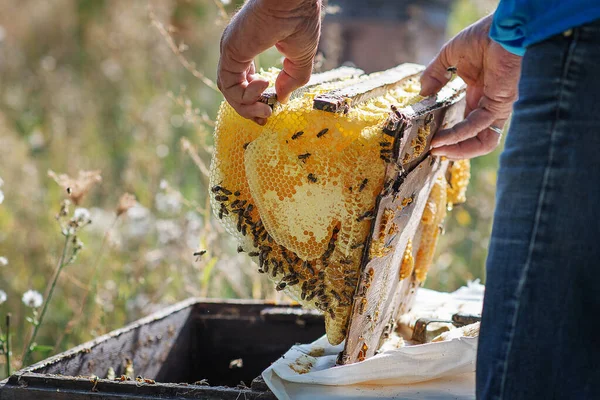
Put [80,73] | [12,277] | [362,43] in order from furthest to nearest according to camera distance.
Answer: [80,73]
[362,43]
[12,277]

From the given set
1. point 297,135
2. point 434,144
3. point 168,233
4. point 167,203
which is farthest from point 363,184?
point 167,203

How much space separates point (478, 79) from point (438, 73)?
203 millimetres

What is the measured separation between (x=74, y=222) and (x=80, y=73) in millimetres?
5284

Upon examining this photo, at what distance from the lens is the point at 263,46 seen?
1.72 meters

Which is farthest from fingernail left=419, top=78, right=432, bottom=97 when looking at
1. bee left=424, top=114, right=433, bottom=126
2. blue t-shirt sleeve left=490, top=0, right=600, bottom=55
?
blue t-shirt sleeve left=490, top=0, right=600, bottom=55

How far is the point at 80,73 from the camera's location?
7.50 meters

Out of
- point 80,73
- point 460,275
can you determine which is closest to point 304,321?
point 460,275

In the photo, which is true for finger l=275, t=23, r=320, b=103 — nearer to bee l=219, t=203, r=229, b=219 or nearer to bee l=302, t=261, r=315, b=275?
bee l=219, t=203, r=229, b=219

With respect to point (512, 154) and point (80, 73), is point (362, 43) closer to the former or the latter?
point (80, 73)

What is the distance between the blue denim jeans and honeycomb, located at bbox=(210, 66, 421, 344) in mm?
498

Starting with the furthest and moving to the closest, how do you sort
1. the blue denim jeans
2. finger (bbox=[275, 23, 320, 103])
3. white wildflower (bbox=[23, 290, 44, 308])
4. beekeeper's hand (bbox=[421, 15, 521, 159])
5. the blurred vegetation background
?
the blurred vegetation background, white wildflower (bbox=[23, 290, 44, 308]), beekeeper's hand (bbox=[421, 15, 521, 159]), finger (bbox=[275, 23, 320, 103]), the blue denim jeans

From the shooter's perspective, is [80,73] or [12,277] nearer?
[12,277]

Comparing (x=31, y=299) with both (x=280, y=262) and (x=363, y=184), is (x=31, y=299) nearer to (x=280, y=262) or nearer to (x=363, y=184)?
(x=280, y=262)

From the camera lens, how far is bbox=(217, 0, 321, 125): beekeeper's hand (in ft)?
5.55
